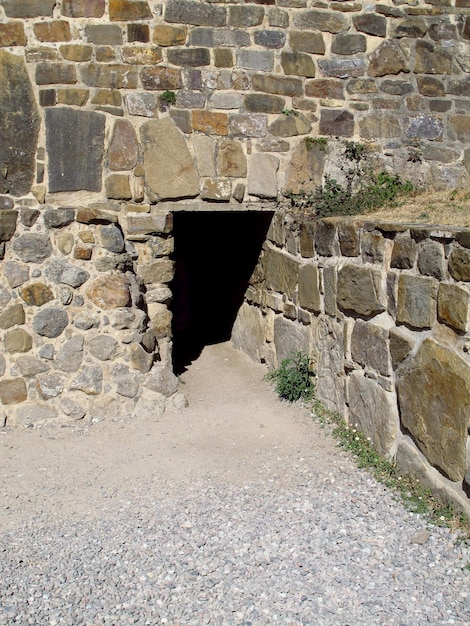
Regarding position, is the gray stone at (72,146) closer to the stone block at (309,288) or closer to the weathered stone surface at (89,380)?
the weathered stone surface at (89,380)

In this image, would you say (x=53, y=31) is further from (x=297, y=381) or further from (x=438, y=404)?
(x=438, y=404)

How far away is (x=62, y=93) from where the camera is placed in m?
5.28

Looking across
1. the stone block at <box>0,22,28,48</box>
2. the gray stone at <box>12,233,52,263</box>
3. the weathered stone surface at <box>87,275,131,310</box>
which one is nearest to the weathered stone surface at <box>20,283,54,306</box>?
the gray stone at <box>12,233,52,263</box>

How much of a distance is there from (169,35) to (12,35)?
3.83ft

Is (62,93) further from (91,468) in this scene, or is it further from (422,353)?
(422,353)

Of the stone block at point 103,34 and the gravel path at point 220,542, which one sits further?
the stone block at point 103,34

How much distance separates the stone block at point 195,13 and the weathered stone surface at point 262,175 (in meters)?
Answer: 1.08

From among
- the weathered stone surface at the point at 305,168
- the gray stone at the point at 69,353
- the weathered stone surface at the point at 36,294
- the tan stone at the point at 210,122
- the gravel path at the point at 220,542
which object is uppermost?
the tan stone at the point at 210,122

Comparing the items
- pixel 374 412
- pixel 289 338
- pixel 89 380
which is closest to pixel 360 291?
pixel 374 412

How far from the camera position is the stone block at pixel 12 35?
17.1ft

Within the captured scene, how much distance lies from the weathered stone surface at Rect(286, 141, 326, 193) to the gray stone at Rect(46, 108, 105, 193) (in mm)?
1561

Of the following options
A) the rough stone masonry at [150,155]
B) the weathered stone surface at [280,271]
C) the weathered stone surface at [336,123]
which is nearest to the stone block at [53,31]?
the rough stone masonry at [150,155]

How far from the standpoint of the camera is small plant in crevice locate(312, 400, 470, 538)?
3689 millimetres

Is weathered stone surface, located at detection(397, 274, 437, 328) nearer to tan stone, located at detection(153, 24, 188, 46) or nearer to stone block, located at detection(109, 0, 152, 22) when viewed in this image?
tan stone, located at detection(153, 24, 188, 46)
